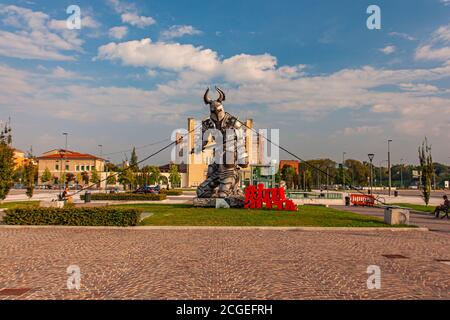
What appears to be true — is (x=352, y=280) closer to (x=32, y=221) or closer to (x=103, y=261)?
(x=103, y=261)

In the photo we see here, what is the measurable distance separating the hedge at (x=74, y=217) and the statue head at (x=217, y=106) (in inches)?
449

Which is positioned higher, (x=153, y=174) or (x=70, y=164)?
(x=70, y=164)

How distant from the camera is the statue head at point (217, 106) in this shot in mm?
25203

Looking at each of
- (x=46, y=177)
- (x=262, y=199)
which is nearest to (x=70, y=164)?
(x=46, y=177)

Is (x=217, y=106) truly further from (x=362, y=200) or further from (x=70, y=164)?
(x=70, y=164)

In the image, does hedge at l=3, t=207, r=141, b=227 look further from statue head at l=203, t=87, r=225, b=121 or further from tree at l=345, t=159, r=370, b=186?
tree at l=345, t=159, r=370, b=186

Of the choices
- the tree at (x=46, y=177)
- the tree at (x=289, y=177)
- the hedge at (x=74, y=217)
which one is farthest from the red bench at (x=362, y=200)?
the tree at (x=46, y=177)

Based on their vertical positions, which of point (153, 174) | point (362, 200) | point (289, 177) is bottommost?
point (362, 200)

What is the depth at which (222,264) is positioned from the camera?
8727 millimetres

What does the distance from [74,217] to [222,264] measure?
979 cm

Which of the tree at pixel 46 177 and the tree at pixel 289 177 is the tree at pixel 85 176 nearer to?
the tree at pixel 46 177

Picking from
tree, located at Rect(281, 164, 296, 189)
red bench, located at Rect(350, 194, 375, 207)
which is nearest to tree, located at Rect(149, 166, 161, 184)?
tree, located at Rect(281, 164, 296, 189)
